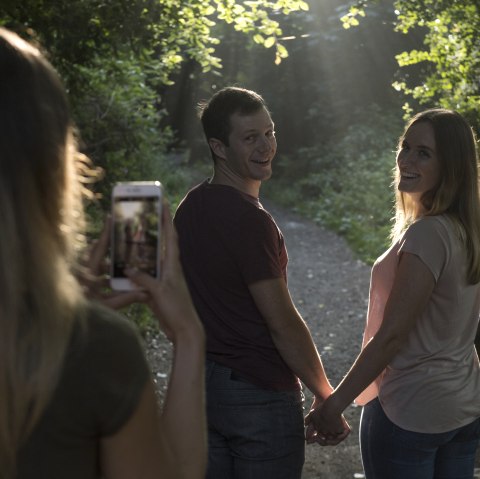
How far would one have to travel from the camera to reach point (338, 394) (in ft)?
11.1

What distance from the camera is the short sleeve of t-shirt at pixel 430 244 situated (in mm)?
3139

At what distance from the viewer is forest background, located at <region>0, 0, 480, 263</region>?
637 centimetres

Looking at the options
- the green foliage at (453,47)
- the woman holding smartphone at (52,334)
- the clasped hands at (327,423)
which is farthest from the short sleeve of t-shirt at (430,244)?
the green foliage at (453,47)

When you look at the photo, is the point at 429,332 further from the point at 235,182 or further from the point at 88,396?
the point at 88,396

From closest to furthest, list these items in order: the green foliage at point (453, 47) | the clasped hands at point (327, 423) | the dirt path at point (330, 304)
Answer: the clasped hands at point (327, 423), the green foliage at point (453, 47), the dirt path at point (330, 304)

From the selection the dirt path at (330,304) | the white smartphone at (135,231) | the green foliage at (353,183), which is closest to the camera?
the white smartphone at (135,231)

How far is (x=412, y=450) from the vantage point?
318cm

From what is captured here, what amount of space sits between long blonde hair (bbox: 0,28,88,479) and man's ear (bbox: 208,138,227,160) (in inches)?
81.2

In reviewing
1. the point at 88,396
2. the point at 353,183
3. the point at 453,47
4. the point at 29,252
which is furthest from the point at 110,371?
the point at 353,183

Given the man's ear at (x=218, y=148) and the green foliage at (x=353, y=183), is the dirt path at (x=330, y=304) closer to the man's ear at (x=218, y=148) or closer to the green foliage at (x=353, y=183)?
the green foliage at (x=353, y=183)

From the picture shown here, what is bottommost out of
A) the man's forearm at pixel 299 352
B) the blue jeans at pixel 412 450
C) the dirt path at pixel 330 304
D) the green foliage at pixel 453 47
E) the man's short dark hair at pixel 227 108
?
the dirt path at pixel 330 304

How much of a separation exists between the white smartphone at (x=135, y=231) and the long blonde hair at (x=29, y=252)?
23cm

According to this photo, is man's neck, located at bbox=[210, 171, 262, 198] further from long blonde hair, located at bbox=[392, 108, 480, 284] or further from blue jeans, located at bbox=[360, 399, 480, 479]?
blue jeans, located at bbox=[360, 399, 480, 479]

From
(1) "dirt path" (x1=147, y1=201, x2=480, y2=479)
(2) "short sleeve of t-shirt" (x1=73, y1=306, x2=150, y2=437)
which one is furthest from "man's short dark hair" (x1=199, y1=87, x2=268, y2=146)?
(1) "dirt path" (x1=147, y1=201, x2=480, y2=479)
